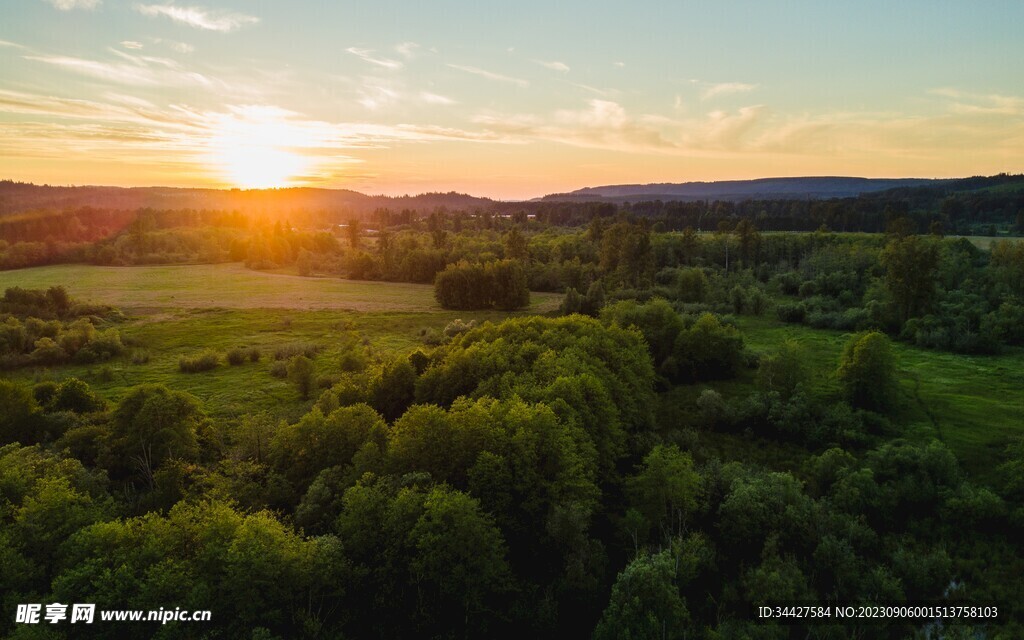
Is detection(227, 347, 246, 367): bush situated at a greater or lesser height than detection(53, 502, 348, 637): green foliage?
lesser

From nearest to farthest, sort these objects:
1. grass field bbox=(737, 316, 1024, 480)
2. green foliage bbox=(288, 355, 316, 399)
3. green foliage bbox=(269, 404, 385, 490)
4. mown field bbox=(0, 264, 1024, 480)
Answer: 1. green foliage bbox=(269, 404, 385, 490)
2. grass field bbox=(737, 316, 1024, 480)
3. mown field bbox=(0, 264, 1024, 480)
4. green foliage bbox=(288, 355, 316, 399)

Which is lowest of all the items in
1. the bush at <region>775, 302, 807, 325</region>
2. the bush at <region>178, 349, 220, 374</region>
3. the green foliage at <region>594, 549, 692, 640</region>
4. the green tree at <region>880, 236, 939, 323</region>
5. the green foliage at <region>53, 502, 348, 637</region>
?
the bush at <region>178, 349, 220, 374</region>

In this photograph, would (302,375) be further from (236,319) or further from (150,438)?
(236,319)

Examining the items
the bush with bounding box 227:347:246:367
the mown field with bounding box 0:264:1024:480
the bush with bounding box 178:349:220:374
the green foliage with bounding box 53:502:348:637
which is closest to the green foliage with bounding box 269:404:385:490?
the green foliage with bounding box 53:502:348:637

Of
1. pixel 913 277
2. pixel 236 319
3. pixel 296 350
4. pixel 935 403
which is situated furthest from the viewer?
pixel 236 319

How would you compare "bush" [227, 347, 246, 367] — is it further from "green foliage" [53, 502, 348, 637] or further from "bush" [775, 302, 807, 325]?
"bush" [775, 302, 807, 325]

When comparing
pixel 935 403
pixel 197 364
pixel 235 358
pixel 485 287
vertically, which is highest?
pixel 485 287

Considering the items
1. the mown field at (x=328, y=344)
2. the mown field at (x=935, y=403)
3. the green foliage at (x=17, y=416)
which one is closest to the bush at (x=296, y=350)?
the mown field at (x=328, y=344)

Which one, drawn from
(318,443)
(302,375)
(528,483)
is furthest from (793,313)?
(318,443)
